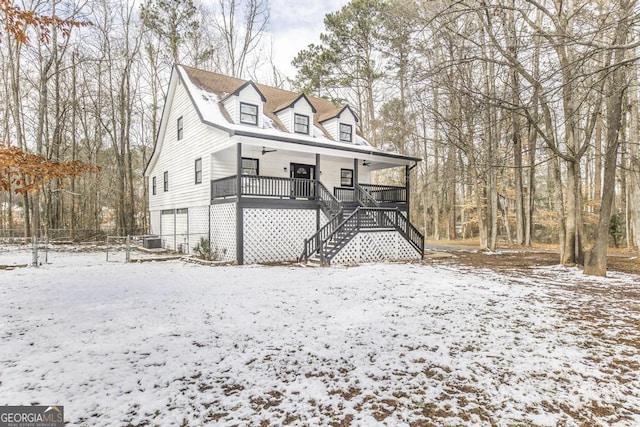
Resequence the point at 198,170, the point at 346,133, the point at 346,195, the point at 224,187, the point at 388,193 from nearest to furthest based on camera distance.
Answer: the point at 224,187
the point at 198,170
the point at 346,195
the point at 388,193
the point at 346,133

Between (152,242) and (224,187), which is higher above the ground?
(224,187)

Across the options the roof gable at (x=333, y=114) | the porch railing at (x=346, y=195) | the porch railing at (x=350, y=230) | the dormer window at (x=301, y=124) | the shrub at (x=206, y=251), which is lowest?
the shrub at (x=206, y=251)

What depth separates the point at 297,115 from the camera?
52.6ft

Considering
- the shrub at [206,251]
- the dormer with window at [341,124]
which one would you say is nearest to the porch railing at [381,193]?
the dormer with window at [341,124]

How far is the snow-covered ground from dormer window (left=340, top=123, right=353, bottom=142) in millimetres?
12076

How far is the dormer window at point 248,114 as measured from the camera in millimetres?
14625

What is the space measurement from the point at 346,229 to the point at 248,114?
7035 millimetres

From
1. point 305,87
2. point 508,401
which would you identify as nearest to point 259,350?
point 508,401

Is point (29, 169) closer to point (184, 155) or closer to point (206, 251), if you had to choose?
point (206, 251)

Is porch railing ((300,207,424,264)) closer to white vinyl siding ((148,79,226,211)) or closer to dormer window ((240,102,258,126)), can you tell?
white vinyl siding ((148,79,226,211))

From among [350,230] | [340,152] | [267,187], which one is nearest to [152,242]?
[267,187]

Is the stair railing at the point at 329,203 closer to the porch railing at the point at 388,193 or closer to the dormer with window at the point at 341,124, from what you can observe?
the porch railing at the point at 388,193

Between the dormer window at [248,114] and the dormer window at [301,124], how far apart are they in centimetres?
197

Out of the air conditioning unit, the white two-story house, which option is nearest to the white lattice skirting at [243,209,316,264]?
the white two-story house
